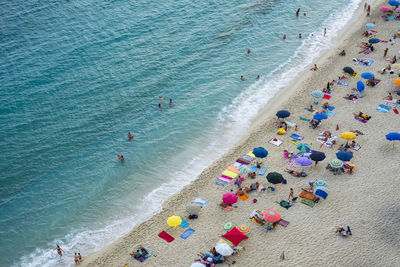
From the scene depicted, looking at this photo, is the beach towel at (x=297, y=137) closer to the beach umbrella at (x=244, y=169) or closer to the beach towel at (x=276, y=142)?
the beach towel at (x=276, y=142)

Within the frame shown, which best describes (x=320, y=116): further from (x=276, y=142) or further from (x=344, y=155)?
(x=344, y=155)

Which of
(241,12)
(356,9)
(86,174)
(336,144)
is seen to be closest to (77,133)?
(86,174)

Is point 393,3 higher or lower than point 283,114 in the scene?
higher

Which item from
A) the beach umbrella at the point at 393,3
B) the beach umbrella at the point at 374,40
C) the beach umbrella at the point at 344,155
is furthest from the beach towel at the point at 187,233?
the beach umbrella at the point at 393,3

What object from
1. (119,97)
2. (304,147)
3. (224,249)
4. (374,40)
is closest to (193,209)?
(224,249)

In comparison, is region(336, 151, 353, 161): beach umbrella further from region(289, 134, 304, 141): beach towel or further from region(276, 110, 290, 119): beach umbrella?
region(276, 110, 290, 119): beach umbrella
